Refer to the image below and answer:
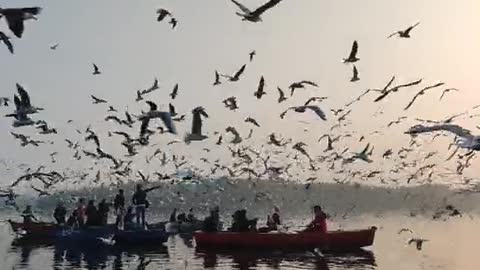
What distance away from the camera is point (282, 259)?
28.6m

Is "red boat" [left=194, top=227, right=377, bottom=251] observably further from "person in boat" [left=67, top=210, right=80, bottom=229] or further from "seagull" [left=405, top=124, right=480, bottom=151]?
"seagull" [left=405, top=124, right=480, bottom=151]

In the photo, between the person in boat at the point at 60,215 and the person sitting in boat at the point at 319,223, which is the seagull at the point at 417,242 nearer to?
the person sitting in boat at the point at 319,223

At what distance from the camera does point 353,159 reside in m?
23.2

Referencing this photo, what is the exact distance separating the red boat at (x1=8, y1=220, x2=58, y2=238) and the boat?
401 cm

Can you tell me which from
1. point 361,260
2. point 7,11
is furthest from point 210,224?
point 7,11

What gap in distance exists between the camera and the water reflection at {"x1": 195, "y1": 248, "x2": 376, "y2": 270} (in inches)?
1067

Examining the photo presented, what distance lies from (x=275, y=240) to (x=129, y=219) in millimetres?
5676

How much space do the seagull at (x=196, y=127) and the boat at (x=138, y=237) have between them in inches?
512

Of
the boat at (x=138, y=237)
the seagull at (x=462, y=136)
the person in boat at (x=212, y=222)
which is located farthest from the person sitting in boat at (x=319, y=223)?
the seagull at (x=462, y=136)

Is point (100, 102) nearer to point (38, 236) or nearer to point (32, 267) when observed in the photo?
point (32, 267)

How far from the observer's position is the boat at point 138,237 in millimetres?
29781

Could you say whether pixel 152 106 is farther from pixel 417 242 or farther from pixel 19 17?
pixel 417 242

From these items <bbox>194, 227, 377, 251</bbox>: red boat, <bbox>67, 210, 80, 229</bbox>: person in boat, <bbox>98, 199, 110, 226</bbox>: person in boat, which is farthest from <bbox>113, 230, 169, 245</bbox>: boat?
<bbox>67, 210, 80, 229</bbox>: person in boat

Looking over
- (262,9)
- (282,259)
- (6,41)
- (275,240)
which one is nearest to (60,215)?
(275,240)
